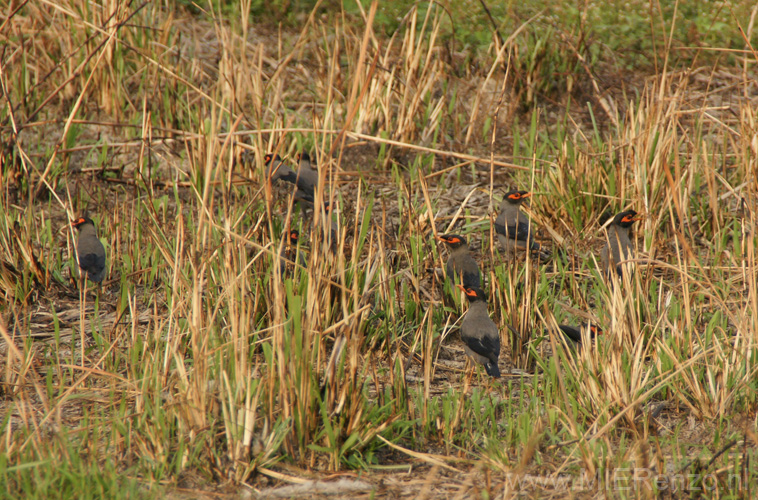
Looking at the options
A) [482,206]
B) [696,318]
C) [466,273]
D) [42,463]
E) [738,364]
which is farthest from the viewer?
[482,206]

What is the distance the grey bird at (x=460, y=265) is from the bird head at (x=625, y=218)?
1.03m

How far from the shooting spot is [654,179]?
5125 millimetres

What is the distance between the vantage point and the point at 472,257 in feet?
16.9

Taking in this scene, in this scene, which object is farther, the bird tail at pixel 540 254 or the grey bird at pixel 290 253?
the bird tail at pixel 540 254

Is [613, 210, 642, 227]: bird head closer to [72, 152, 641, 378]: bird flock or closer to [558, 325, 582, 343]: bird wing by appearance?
[72, 152, 641, 378]: bird flock

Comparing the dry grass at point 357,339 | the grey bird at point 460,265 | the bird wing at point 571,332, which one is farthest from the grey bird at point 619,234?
the bird wing at point 571,332

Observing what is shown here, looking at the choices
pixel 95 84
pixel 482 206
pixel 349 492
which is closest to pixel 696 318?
pixel 349 492

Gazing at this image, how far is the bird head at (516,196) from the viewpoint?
5416 mm

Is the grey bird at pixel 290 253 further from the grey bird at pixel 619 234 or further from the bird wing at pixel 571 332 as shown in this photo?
the grey bird at pixel 619 234

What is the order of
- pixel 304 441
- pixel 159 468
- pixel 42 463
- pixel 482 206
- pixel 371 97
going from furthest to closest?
1. pixel 371 97
2. pixel 482 206
3. pixel 304 441
4. pixel 159 468
5. pixel 42 463

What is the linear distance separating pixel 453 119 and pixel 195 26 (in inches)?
152

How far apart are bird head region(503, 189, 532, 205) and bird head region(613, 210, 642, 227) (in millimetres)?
650

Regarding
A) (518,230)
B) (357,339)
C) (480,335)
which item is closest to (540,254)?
(518,230)

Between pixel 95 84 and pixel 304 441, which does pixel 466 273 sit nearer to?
pixel 304 441
